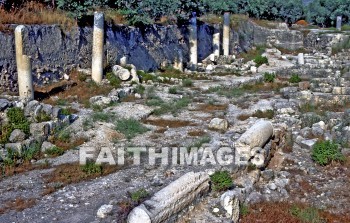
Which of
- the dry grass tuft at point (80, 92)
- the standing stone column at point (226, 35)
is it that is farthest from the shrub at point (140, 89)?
the standing stone column at point (226, 35)

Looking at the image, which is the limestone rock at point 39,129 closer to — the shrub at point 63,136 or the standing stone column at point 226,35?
the shrub at point 63,136

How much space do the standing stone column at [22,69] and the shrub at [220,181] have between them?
8116 millimetres

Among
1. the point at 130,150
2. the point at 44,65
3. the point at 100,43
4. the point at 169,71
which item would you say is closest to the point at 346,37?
the point at 169,71

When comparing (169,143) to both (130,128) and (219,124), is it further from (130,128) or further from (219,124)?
(219,124)

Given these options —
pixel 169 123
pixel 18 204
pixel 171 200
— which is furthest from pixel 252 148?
pixel 18 204

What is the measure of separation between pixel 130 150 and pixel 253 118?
193 inches

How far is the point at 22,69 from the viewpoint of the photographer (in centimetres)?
1430

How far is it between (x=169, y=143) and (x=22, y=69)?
5.99m

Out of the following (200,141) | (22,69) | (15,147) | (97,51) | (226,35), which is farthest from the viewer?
(226,35)

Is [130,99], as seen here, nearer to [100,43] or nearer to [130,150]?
[100,43]

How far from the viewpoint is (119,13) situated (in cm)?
2227

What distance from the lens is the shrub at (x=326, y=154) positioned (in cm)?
1028

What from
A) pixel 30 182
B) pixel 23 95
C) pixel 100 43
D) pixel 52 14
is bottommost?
pixel 30 182

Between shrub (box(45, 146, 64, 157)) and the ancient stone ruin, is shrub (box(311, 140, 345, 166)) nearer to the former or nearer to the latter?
the ancient stone ruin
